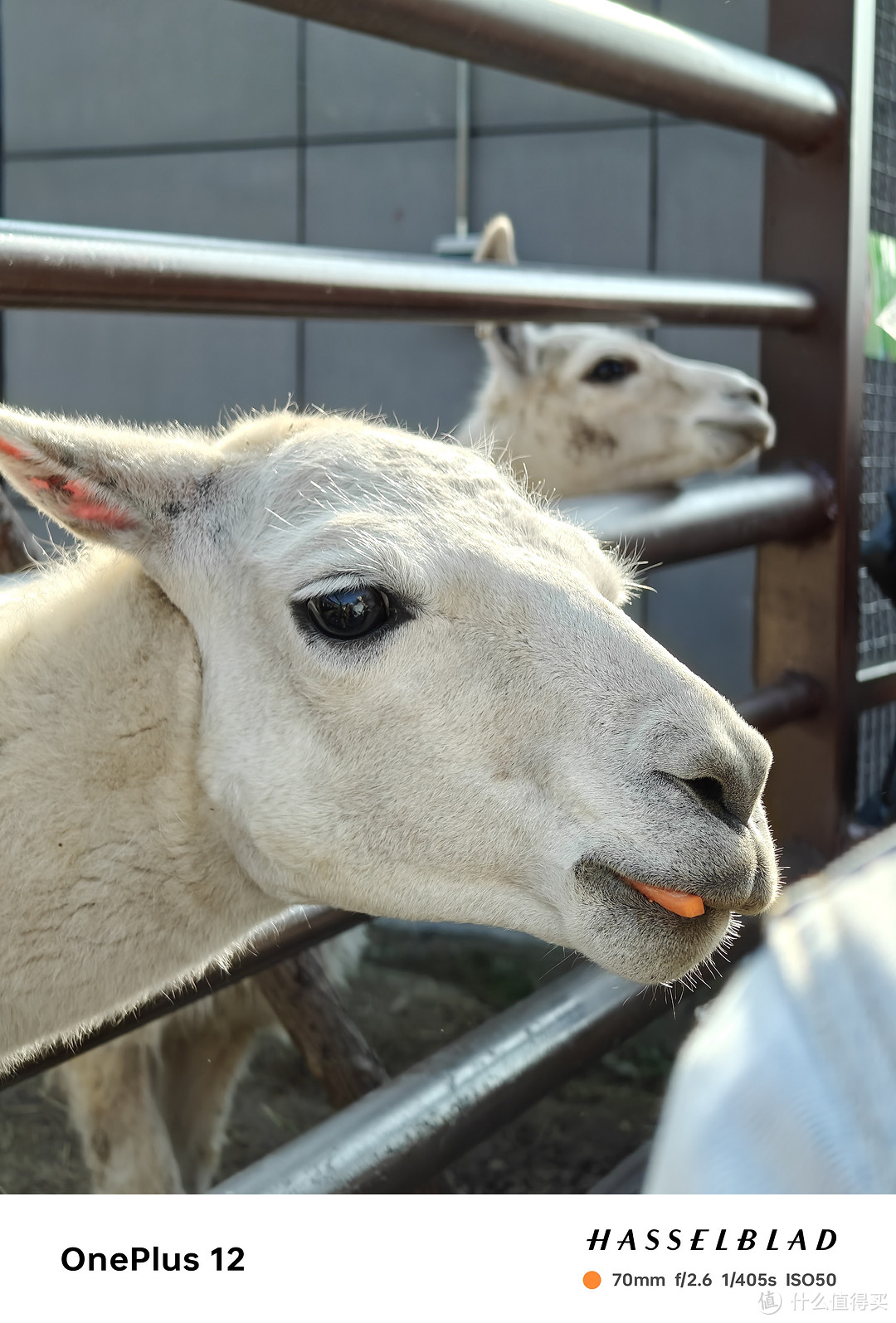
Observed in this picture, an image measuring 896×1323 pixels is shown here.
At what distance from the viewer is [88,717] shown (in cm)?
125

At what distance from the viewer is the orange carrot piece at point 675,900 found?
42.8 inches

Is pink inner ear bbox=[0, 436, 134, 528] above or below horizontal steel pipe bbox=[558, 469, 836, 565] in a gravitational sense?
above

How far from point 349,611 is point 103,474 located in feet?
0.89

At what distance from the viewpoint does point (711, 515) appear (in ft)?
7.17

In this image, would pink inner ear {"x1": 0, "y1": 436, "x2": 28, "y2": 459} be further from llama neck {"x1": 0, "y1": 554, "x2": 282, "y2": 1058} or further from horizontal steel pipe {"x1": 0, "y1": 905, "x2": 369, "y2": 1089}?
horizontal steel pipe {"x1": 0, "y1": 905, "x2": 369, "y2": 1089}

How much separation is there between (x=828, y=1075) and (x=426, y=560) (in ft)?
2.60

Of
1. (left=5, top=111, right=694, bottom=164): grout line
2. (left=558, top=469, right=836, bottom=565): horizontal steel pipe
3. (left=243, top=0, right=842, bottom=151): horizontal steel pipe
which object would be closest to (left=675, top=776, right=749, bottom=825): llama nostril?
(left=558, top=469, right=836, bottom=565): horizontal steel pipe

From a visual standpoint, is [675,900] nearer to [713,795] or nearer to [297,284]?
[713,795]

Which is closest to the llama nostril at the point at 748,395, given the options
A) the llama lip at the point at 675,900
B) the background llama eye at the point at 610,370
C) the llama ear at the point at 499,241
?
the background llama eye at the point at 610,370

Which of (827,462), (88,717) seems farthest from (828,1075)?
(827,462)

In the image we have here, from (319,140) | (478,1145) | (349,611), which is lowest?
(478,1145)

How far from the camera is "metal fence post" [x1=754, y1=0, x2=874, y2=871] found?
8.36 feet

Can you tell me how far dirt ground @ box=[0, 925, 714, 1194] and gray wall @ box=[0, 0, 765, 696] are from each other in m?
1.85
